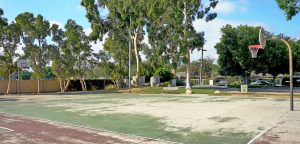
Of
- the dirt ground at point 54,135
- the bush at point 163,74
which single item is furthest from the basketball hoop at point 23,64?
the bush at point 163,74

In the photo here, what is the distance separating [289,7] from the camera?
29.9 feet

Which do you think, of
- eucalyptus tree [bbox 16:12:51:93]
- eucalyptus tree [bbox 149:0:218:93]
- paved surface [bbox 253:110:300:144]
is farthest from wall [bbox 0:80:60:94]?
paved surface [bbox 253:110:300:144]

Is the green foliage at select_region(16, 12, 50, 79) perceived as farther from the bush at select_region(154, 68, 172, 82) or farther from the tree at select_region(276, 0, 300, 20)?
the tree at select_region(276, 0, 300, 20)

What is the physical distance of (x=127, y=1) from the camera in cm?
3994

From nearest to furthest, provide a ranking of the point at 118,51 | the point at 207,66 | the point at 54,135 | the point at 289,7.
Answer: the point at 289,7 < the point at 54,135 < the point at 118,51 < the point at 207,66

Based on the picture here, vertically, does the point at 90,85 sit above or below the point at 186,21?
below

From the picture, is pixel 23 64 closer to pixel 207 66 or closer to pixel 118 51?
pixel 118 51

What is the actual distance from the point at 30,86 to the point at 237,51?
24999 millimetres

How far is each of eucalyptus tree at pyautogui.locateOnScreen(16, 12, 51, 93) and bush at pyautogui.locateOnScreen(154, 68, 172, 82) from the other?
80.6 feet

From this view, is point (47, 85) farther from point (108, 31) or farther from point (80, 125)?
point (80, 125)

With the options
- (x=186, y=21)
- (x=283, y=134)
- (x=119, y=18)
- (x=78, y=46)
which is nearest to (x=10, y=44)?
(x=78, y=46)

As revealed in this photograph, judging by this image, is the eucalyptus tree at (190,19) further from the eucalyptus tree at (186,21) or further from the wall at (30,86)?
the wall at (30,86)

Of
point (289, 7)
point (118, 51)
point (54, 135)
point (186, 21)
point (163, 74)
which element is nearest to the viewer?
point (289, 7)

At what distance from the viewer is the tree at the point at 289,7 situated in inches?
358
